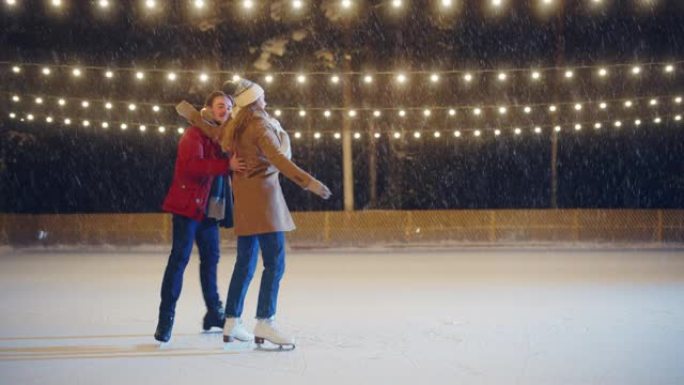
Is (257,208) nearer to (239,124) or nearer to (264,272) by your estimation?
(264,272)

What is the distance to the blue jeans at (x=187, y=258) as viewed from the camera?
4762 mm

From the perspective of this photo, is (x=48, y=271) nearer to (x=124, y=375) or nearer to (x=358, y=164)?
(x=124, y=375)

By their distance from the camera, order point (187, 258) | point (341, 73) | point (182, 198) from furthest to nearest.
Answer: point (341, 73) → point (187, 258) → point (182, 198)

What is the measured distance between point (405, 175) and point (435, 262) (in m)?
21.9

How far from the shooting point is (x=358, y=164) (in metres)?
33.8

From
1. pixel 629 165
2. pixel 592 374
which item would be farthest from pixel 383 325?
pixel 629 165

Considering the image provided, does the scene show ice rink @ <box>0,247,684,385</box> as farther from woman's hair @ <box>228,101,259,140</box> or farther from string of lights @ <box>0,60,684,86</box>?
string of lights @ <box>0,60,684,86</box>

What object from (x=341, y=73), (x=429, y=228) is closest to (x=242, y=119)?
(x=341, y=73)

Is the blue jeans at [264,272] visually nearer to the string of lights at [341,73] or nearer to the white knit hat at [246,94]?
the white knit hat at [246,94]

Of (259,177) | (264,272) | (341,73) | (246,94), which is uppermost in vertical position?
(341,73)

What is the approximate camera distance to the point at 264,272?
4.62 m

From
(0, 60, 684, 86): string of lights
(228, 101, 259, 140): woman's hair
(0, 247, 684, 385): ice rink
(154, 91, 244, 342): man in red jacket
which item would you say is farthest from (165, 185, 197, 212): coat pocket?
(0, 60, 684, 86): string of lights

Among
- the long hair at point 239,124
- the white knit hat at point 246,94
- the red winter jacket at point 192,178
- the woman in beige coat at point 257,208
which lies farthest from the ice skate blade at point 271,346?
the white knit hat at point 246,94

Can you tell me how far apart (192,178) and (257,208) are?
0.54 m
